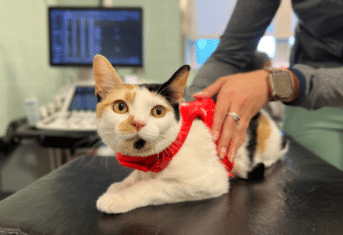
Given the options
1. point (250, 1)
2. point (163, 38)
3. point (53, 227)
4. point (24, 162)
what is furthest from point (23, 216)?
point (163, 38)

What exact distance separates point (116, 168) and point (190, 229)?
0.46m

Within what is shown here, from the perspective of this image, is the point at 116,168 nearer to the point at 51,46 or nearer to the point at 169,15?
the point at 51,46

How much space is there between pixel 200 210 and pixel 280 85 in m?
0.45

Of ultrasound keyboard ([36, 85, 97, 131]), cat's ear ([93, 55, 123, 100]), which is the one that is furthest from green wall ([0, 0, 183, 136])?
cat's ear ([93, 55, 123, 100])

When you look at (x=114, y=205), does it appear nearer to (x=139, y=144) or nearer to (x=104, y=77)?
(x=139, y=144)

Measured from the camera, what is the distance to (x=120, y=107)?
50 centimetres

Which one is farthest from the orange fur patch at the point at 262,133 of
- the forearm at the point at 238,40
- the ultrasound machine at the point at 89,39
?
the ultrasound machine at the point at 89,39

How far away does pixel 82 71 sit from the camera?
1771mm

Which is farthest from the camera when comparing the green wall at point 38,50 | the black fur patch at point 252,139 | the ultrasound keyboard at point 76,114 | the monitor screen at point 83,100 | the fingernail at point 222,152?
the monitor screen at point 83,100

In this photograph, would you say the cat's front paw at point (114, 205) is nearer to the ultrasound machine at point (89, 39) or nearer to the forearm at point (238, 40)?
the forearm at point (238, 40)

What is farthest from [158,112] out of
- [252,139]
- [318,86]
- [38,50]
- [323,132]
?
[38,50]

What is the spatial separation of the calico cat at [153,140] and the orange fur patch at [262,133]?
0.71 feet

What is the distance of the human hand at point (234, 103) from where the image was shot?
2.13 ft

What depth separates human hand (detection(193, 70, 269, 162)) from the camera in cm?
65
